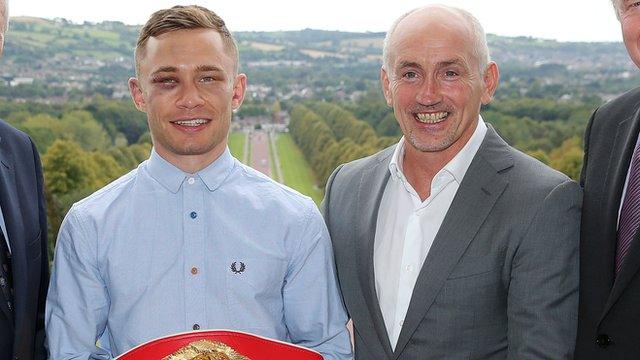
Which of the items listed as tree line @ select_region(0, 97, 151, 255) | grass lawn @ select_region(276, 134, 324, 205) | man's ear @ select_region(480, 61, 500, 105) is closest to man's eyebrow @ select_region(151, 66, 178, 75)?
man's ear @ select_region(480, 61, 500, 105)

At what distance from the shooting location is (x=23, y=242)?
457cm

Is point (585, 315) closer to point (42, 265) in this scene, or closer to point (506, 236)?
point (506, 236)

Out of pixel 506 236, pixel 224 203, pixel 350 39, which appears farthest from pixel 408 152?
pixel 350 39

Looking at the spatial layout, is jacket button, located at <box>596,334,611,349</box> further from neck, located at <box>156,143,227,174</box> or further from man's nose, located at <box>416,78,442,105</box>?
neck, located at <box>156,143,227,174</box>

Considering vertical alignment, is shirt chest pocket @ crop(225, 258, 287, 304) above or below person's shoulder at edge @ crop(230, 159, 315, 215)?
below

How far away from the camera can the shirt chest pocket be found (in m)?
4.18

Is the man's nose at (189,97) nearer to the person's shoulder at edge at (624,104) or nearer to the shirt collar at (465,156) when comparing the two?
the shirt collar at (465,156)

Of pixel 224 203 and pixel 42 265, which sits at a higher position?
pixel 224 203

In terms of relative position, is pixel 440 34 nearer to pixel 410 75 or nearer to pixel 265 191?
pixel 410 75

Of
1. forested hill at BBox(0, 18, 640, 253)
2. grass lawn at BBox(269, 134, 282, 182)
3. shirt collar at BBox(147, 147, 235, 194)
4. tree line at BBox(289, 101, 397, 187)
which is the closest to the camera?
shirt collar at BBox(147, 147, 235, 194)

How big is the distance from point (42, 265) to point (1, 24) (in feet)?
4.51

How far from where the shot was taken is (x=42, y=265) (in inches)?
191

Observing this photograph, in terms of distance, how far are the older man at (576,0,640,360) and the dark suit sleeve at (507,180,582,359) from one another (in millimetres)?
83

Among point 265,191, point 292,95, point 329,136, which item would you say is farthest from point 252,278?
point 292,95
